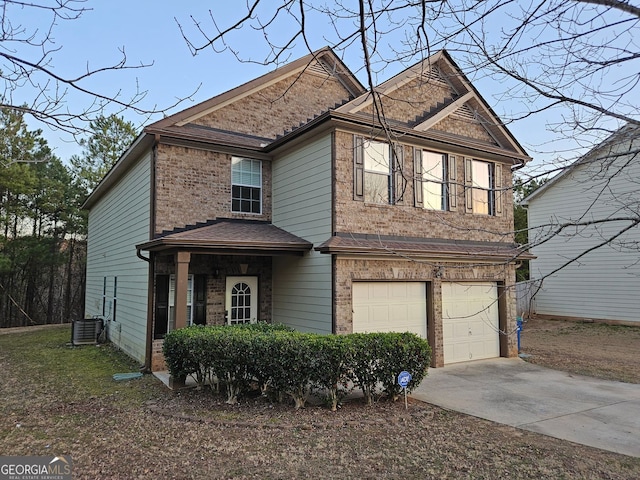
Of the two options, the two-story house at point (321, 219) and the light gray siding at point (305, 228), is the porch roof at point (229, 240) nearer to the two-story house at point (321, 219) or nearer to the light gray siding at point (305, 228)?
the two-story house at point (321, 219)

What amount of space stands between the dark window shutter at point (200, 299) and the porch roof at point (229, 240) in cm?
128

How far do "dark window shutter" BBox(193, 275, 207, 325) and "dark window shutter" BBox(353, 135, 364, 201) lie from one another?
14.2 feet

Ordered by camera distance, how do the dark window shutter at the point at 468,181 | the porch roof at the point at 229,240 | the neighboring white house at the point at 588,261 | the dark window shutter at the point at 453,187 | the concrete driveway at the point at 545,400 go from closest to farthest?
the concrete driveway at the point at 545,400 → the porch roof at the point at 229,240 → the dark window shutter at the point at 453,187 → the dark window shutter at the point at 468,181 → the neighboring white house at the point at 588,261

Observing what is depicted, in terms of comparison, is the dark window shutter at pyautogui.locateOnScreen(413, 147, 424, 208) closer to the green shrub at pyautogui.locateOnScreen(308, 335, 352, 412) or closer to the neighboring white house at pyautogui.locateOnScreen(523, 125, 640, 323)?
the green shrub at pyautogui.locateOnScreen(308, 335, 352, 412)

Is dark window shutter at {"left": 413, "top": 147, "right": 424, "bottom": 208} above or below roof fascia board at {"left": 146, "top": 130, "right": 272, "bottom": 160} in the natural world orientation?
below

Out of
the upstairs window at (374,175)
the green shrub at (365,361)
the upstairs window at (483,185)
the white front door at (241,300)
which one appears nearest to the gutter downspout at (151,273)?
the white front door at (241,300)

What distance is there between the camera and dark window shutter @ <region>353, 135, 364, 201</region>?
1001 centimetres

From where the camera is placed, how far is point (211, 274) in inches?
443

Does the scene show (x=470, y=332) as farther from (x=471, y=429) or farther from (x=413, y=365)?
(x=471, y=429)

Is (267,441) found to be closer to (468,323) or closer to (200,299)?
(200,299)

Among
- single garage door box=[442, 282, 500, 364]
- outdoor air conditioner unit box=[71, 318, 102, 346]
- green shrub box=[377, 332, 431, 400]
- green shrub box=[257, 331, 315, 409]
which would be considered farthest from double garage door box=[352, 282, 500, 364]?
outdoor air conditioner unit box=[71, 318, 102, 346]

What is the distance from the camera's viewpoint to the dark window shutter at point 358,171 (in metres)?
10.0

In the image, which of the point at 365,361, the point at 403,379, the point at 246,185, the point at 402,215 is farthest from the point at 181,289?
the point at 402,215

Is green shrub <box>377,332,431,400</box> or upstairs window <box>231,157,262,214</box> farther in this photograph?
upstairs window <box>231,157,262,214</box>
